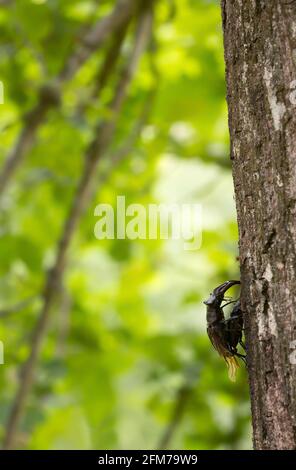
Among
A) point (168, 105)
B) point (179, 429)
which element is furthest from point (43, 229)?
point (179, 429)

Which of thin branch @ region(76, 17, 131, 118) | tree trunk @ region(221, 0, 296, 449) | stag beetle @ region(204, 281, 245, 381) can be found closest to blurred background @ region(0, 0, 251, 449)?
thin branch @ region(76, 17, 131, 118)

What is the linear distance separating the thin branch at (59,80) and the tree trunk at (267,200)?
8.60 feet

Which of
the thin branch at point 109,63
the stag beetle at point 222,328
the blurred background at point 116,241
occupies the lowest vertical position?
the stag beetle at point 222,328

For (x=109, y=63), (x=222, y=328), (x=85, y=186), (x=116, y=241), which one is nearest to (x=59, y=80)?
(x=85, y=186)

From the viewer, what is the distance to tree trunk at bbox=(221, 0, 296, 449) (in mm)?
1301

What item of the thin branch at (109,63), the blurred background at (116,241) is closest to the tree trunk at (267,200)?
the blurred background at (116,241)

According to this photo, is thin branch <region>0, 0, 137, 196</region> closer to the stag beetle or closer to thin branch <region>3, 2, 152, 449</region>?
thin branch <region>3, 2, 152, 449</region>

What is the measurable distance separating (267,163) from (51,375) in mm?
2660

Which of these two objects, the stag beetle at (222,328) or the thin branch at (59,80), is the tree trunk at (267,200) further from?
the thin branch at (59,80)

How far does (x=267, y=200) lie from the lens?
1.35 meters

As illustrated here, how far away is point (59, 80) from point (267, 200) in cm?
278

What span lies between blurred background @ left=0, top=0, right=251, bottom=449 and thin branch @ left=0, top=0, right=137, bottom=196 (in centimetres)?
6

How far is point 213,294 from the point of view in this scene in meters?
1.67

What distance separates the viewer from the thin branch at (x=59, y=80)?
400 centimetres
